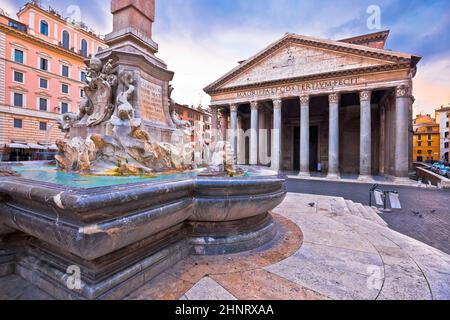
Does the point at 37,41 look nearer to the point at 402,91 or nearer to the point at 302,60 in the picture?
the point at 302,60

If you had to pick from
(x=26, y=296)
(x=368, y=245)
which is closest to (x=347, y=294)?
(x=368, y=245)

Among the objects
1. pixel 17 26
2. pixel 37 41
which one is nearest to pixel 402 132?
pixel 37 41

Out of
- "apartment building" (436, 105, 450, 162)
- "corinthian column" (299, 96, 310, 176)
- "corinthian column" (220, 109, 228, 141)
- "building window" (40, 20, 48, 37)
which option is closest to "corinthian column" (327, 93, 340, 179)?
"corinthian column" (299, 96, 310, 176)

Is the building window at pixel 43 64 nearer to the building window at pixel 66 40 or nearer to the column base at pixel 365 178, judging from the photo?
the building window at pixel 66 40

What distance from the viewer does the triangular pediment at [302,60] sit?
17047 millimetres

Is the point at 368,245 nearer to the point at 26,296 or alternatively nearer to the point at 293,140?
the point at 26,296

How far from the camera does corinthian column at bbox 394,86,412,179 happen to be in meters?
15.9

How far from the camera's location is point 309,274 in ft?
7.64

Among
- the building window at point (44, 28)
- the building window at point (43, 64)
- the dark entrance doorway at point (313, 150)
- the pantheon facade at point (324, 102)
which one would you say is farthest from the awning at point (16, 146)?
the dark entrance doorway at point (313, 150)

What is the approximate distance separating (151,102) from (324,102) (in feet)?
83.7

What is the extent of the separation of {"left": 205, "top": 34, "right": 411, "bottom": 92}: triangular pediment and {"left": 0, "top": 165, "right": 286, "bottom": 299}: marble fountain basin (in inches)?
786

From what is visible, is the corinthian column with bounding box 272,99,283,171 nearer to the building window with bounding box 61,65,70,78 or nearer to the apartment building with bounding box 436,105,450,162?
the building window with bounding box 61,65,70,78

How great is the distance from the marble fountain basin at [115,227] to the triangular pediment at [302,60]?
20.0 meters

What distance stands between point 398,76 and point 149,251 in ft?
70.7
